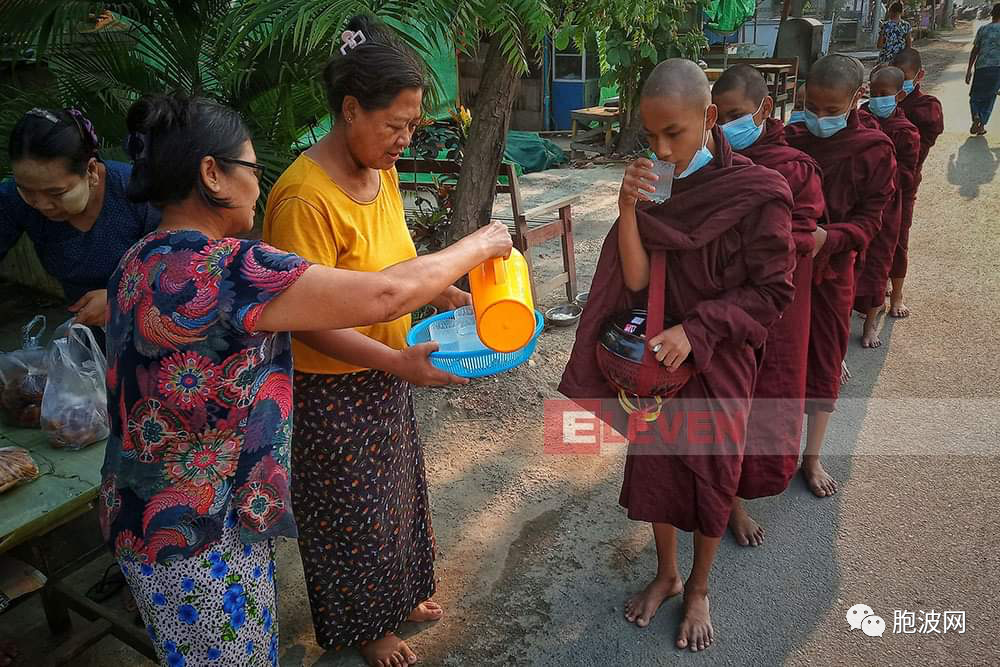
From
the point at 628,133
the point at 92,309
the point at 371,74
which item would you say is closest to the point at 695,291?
the point at 371,74

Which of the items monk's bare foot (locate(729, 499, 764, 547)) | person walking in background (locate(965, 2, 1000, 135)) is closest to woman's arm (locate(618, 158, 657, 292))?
monk's bare foot (locate(729, 499, 764, 547))

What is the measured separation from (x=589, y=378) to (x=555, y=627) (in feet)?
2.87

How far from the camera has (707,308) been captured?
2.16m

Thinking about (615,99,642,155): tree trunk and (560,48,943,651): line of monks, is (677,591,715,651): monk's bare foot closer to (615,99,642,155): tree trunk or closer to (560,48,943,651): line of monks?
(560,48,943,651): line of monks

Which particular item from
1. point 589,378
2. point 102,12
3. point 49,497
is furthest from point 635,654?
point 102,12

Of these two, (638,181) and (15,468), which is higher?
(638,181)

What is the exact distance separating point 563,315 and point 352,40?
3.26 meters

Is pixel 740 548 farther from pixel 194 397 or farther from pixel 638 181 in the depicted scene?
pixel 194 397

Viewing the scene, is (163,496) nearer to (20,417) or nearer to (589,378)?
(20,417)

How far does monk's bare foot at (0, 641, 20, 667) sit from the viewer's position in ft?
8.00

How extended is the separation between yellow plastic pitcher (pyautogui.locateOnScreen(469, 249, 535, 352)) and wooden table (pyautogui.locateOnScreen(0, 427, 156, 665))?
1.20 metres

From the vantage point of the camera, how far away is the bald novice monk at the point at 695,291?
2.15 meters

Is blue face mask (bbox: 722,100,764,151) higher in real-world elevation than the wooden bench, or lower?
higher

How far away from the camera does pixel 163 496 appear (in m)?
1.46
